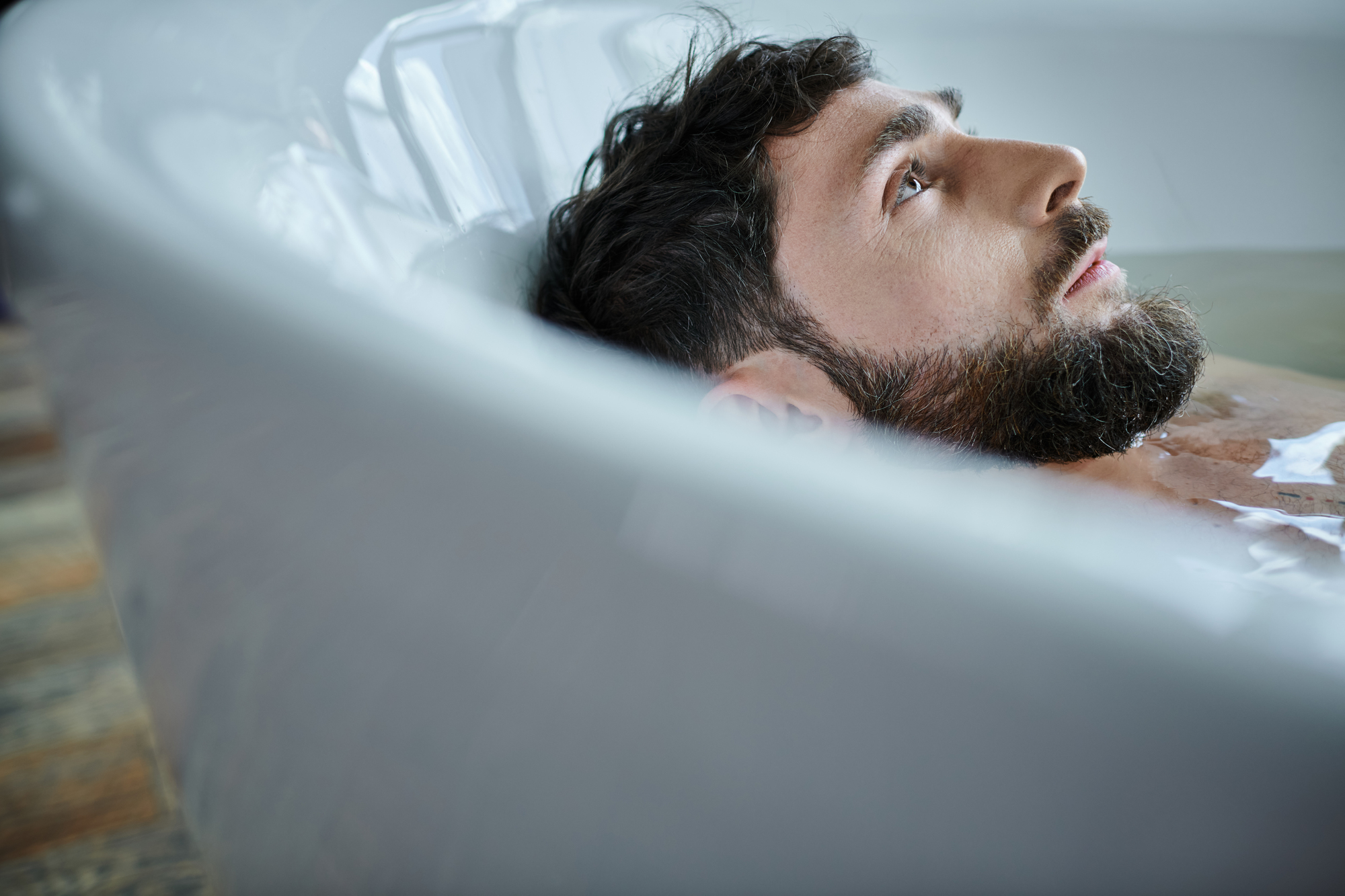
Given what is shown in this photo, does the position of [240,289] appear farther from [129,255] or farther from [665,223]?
[665,223]

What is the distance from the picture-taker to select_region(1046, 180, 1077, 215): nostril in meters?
0.76

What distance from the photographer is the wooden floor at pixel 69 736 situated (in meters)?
0.70

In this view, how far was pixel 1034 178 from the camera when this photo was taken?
75cm

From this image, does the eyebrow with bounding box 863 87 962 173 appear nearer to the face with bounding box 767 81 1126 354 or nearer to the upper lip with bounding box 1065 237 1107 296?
the face with bounding box 767 81 1126 354

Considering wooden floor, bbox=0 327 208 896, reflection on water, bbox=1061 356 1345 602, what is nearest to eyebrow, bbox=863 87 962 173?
reflection on water, bbox=1061 356 1345 602

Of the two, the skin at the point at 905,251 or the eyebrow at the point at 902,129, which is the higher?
the eyebrow at the point at 902,129

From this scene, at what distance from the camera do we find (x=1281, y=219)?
120 cm

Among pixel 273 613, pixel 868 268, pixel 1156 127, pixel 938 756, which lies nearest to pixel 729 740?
pixel 938 756

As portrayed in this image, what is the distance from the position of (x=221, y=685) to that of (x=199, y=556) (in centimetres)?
7

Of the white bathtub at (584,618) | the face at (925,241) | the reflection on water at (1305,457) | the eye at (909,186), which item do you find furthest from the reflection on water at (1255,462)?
the white bathtub at (584,618)

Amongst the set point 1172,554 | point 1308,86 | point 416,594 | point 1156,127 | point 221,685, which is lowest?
point 221,685

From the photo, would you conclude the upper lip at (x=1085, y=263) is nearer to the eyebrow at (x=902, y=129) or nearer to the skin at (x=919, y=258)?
the skin at (x=919, y=258)

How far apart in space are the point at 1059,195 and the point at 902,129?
15 centimetres

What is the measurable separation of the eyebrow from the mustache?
0.47 feet
